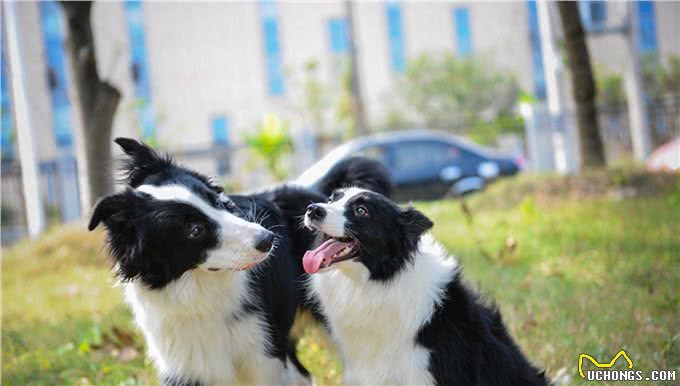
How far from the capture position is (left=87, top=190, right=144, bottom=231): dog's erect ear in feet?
10.3

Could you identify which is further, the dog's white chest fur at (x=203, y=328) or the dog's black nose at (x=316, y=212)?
the dog's white chest fur at (x=203, y=328)

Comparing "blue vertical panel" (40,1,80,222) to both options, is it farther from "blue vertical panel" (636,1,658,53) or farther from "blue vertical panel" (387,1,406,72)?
"blue vertical panel" (387,1,406,72)

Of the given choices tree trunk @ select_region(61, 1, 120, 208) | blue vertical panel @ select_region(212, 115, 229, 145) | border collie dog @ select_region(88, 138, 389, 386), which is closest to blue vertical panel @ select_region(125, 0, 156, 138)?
blue vertical panel @ select_region(212, 115, 229, 145)

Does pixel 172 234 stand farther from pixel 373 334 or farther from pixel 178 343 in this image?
pixel 373 334

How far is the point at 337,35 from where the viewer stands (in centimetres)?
3559

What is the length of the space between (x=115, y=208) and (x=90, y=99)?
252 inches

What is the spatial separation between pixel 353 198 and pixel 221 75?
1295 inches

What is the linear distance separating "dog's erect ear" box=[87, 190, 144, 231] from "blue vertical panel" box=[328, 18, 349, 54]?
107ft

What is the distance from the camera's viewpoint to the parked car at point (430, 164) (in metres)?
14.4

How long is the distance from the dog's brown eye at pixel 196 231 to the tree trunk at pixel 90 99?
19.2 ft

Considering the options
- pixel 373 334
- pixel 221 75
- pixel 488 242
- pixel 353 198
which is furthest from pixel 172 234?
pixel 221 75

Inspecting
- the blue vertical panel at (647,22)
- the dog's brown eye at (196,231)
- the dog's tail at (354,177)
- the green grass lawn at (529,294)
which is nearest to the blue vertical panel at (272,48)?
the blue vertical panel at (647,22)

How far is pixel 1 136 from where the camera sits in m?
27.6

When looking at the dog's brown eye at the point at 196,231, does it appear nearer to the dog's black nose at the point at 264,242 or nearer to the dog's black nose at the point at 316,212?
the dog's black nose at the point at 264,242
